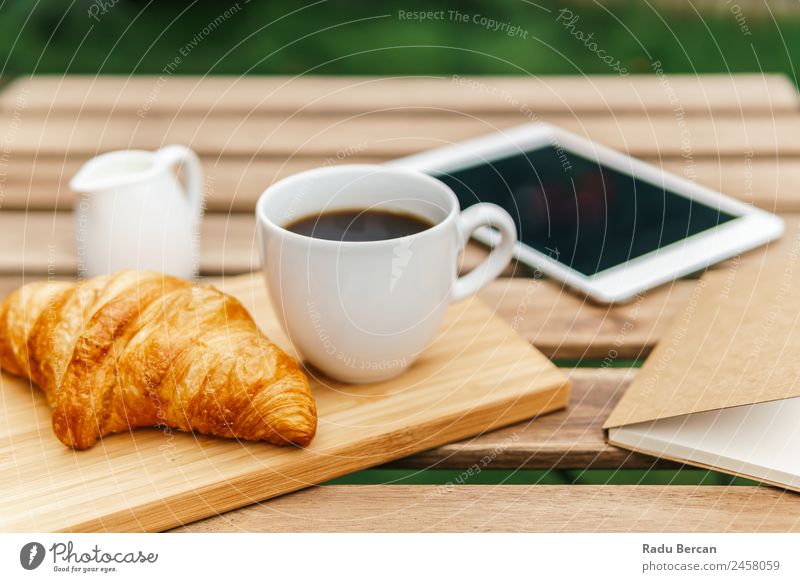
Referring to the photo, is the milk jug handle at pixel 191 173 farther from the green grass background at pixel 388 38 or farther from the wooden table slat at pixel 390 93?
the green grass background at pixel 388 38

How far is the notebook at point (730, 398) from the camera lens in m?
0.52

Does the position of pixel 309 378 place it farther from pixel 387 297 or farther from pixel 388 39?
pixel 388 39

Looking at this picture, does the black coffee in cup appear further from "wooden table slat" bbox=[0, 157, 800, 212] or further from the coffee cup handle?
"wooden table slat" bbox=[0, 157, 800, 212]

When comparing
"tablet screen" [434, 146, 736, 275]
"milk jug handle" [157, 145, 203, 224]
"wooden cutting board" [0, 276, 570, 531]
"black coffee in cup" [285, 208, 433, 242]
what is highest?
"tablet screen" [434, 146, 736, 275]

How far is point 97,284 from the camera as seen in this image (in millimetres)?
590

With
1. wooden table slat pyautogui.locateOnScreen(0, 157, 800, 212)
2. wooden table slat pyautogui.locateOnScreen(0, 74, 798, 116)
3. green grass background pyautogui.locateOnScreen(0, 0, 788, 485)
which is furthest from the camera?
green grass background pyautogui.locateOnScreen(0, 0, 788, 485)

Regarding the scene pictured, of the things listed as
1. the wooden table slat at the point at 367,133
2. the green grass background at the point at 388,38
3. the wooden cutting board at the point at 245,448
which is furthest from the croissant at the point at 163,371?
the green grass background at the point at 388,38

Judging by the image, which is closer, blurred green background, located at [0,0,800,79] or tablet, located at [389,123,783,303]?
tablet, located at [389,123,783,303]

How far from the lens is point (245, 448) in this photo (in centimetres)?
54

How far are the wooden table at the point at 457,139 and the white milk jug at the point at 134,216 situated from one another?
0.10 feet

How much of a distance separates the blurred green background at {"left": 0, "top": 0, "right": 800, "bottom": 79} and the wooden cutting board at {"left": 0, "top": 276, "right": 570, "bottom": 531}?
0.69 m

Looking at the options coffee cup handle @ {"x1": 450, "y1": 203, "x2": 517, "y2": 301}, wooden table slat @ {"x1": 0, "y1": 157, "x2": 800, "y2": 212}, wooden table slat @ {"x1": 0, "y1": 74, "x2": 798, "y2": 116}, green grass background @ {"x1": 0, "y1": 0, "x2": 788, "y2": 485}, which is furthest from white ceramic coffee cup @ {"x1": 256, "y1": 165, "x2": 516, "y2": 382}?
green grass background @ {"x1": 0, "y1": 0, "x2": 788, "y2": 485}

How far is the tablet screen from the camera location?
0.76 metres
